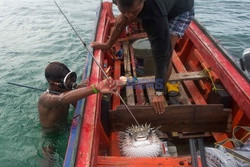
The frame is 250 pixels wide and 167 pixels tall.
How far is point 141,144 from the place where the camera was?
279 cm

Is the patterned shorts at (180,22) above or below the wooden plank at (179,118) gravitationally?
above

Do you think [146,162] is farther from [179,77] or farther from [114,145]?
[179,77]

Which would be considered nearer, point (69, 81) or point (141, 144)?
point (141, 144)

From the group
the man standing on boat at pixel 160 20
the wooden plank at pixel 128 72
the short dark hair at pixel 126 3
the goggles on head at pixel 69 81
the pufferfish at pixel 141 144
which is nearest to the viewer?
the short dark hair at pixel 126 3

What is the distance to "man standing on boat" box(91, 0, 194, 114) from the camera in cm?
246

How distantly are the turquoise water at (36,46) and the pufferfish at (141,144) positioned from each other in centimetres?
141

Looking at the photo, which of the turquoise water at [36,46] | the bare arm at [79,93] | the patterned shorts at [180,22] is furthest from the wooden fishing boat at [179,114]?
the turquoise water at [36,46]

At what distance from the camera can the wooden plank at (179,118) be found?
3.35 metres

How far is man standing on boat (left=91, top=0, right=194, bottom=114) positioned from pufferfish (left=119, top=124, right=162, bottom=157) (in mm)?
519

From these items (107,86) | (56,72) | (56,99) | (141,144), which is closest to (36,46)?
(56,72)

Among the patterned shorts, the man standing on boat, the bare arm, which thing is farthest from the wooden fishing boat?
the patterned shorts

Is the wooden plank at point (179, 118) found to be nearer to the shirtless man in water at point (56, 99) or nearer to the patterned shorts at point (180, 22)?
the shirtless man in water at point (56, 99)

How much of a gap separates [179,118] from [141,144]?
0.88 metres

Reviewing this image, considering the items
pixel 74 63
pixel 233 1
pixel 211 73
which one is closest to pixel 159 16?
pixel 211 73
